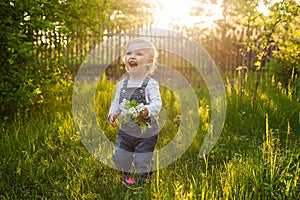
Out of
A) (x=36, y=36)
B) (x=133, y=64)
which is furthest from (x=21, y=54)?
(x=133, y=64)

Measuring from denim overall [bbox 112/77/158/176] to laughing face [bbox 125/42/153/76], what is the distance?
0.11 m

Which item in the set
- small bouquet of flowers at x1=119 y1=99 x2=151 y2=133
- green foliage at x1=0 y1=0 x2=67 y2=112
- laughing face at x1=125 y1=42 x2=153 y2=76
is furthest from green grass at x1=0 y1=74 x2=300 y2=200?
laughing face at x1=125 y1=42 x2=153 y2=76

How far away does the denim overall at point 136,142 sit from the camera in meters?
2.78

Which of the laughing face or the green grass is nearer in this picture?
the green grass

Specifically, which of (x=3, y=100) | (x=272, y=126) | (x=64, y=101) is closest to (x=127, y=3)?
(x=64, y=101)

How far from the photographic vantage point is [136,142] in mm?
2836

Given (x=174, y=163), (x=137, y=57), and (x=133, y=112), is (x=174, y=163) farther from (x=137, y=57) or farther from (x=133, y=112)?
(x=137, y=57)

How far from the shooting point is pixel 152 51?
2818mm

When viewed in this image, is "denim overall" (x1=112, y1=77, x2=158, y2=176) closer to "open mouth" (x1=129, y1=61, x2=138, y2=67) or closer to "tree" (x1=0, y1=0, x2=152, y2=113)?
"open mouth" (x1=129, y1=61, x2=138, y2=67)

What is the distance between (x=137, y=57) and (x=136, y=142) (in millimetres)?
670

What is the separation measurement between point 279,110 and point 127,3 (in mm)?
2571

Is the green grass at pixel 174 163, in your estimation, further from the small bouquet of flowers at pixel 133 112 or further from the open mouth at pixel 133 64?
the open mouth at pixel 133 64

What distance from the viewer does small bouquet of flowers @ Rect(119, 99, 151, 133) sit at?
8.38ft

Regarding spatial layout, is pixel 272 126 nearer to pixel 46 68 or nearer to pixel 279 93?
pixel 279 93
